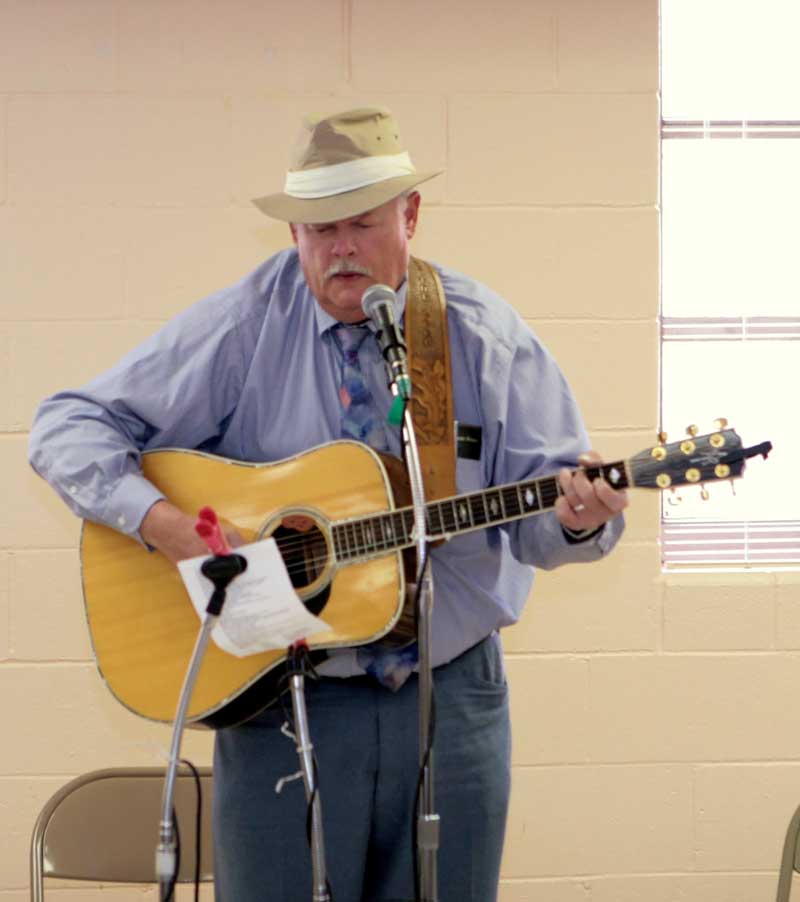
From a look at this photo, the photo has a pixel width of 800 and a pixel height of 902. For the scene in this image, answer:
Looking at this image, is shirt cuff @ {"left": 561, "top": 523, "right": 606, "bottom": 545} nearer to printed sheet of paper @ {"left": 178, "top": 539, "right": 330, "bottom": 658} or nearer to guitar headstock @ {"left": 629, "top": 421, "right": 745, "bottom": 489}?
guitar headstock @ {"left": 629, "top": 421, "right": 745, "bottom": 489}

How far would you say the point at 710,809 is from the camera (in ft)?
11.3

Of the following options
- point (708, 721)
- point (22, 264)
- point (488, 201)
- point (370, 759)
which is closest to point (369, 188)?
point (370, 759)

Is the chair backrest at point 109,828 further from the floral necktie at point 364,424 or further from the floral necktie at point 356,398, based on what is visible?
the floral necktie at point 356,398

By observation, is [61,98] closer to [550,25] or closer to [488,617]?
[550,25]

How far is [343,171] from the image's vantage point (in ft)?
7.43

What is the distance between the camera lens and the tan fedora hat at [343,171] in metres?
2.24

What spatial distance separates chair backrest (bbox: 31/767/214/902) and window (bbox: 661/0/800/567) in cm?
143

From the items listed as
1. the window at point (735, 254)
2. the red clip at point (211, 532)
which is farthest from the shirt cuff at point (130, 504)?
the window at point (735, 254)

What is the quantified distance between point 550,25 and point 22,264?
1415 mm

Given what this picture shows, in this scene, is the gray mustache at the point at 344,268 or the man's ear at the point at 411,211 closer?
the gray mustache at the point at 344,268

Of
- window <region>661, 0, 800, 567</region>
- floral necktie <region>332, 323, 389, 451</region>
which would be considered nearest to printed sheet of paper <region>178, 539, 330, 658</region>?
floral necktie <region>332, 323, 389, 451</region>

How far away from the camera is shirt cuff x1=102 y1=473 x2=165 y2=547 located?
2.27 meters

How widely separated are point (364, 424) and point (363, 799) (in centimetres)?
60

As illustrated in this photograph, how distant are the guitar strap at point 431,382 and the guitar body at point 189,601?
0.09 m
